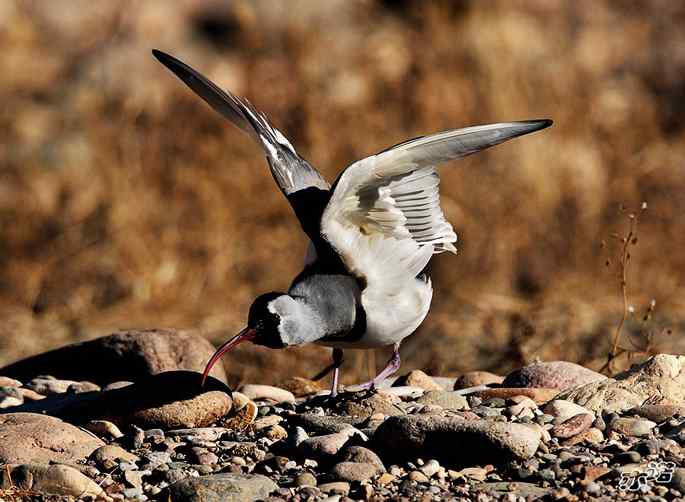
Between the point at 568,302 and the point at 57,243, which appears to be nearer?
the point at 568,302

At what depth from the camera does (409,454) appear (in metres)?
4.08

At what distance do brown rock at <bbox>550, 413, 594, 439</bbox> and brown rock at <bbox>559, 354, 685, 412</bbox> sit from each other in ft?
1.03

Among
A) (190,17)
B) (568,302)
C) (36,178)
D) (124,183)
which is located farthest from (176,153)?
(568,302)

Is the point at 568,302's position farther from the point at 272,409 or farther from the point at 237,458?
the point at 237,458

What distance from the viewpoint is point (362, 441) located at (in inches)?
Result: 166

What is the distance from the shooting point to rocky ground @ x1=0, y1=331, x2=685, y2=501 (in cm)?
384

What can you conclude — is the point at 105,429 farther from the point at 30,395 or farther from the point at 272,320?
the point at 30,395

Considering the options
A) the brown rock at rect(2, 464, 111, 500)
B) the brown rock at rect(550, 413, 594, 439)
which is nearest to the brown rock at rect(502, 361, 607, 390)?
the brown rock at rect(550, 413, 594, 439)

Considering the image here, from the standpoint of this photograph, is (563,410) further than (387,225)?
No

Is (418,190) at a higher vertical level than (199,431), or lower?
higher

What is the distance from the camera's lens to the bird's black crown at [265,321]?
15.1 feet

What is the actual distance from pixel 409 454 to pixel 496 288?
→ 5032 mm

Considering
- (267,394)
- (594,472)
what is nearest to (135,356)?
(267,394)

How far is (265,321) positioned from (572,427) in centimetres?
118
